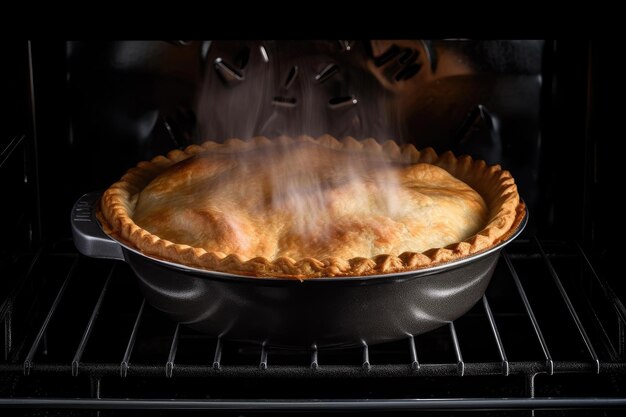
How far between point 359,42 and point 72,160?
0.77m

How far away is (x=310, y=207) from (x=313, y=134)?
17.2 inches

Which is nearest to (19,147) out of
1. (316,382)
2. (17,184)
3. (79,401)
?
(17,184)

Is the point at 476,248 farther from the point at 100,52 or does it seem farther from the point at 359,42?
the point at 100,52

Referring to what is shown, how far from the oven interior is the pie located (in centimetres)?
10

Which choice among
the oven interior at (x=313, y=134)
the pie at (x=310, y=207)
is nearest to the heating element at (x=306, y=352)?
the oven interior at (x=313, y=134)

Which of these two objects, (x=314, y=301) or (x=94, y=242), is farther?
(x=94, y=242)

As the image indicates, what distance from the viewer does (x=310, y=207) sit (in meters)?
1.84

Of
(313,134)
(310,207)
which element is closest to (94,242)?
(310,207)

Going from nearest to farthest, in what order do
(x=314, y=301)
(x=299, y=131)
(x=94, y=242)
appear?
(x=314, y=301) → (x=94, y=242) → (x=299, y=131)

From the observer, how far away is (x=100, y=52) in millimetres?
2109

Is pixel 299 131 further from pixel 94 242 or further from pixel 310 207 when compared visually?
pixel 94 242

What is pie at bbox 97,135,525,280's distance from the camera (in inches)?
64.3

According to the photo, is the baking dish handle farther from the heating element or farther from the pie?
the heating element

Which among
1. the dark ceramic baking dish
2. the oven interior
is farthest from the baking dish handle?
the oven interior
